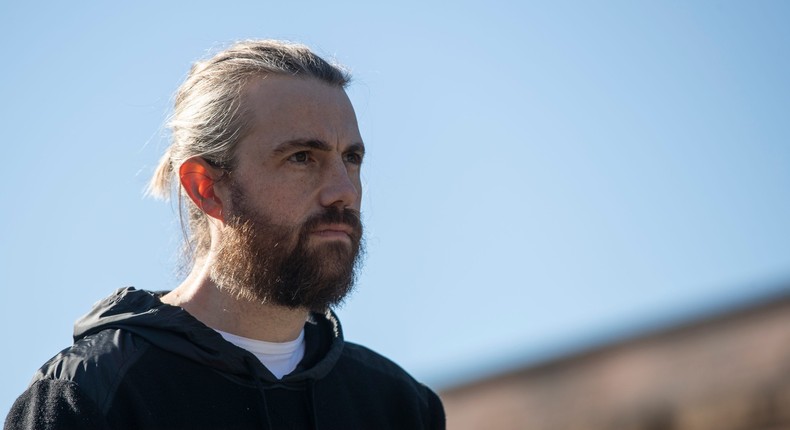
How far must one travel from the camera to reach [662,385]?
891 centimetres

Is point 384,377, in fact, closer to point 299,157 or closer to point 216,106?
point 299,157

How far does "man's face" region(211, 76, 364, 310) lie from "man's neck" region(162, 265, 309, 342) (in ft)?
0.12

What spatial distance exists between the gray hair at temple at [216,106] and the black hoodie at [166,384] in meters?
0.45

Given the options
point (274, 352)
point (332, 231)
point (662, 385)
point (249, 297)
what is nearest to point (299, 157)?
point (332, 231)

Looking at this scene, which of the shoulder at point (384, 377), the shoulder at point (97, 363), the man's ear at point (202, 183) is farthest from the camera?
the shoulder at point (384, 377)

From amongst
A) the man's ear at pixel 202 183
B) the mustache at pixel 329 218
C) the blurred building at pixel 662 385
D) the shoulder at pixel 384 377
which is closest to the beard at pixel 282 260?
the mustache at pixel 329 218

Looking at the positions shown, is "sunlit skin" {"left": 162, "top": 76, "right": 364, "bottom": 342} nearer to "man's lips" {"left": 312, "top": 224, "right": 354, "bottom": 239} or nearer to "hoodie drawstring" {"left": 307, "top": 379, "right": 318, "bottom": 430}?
"man's lips" {"left": 312, "top": 224, "right": 354, "bottom": 239}

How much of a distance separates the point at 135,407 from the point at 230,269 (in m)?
0.66

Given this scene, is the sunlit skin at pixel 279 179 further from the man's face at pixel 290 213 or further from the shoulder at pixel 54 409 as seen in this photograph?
the shoulder at pixel 54 409

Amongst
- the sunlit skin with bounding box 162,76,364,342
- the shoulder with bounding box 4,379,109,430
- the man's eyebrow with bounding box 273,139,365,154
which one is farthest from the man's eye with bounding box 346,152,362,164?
the shoulder with bounding box 4,379,109,430

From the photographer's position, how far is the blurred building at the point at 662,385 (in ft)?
27.1

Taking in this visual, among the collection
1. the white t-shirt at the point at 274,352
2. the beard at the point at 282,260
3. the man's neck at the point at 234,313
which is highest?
the beard at the point at 282,260

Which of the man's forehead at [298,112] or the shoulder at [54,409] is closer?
the shoulder at [54,409]

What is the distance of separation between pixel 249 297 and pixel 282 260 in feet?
0.57
